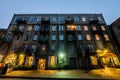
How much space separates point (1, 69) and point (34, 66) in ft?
23.6

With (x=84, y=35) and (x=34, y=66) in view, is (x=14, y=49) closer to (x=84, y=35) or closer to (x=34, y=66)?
(x=34, y=66)

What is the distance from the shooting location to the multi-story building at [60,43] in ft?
62.6

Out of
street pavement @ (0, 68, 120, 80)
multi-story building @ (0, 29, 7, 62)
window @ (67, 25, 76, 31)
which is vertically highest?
window @ (67, 25, 76, 31)

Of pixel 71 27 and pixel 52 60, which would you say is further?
pixel 71 27

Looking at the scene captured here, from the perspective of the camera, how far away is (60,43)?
70.8 ft

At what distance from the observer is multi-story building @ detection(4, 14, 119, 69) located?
1908cm

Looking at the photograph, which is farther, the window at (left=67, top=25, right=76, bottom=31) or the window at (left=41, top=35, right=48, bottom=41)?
the window at (left=67, top=25, right=76, bottom=31)

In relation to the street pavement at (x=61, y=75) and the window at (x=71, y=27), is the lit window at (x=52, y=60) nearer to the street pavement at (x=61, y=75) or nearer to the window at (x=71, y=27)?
the street pavement at (x=61, y=75)

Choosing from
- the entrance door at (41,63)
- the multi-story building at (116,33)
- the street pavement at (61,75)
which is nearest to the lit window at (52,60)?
the entrance door at (41,63)

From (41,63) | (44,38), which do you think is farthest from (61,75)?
(44,38)

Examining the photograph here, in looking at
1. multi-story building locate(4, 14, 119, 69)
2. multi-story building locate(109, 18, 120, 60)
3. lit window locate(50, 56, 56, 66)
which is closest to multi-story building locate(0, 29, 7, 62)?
multi-story building locate(4, 14, 119, 69)

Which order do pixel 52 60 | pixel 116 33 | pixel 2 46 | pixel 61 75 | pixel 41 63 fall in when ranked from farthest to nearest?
pixel 116 33 < pixel 2 46 < pixel 52 60 < pixel 41 63 < pixel 61 75

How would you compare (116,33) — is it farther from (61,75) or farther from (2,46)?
(2,46)

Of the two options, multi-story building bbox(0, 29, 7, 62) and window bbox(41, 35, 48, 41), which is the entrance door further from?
multi-story building bbox(0, 29, 7, 62)
